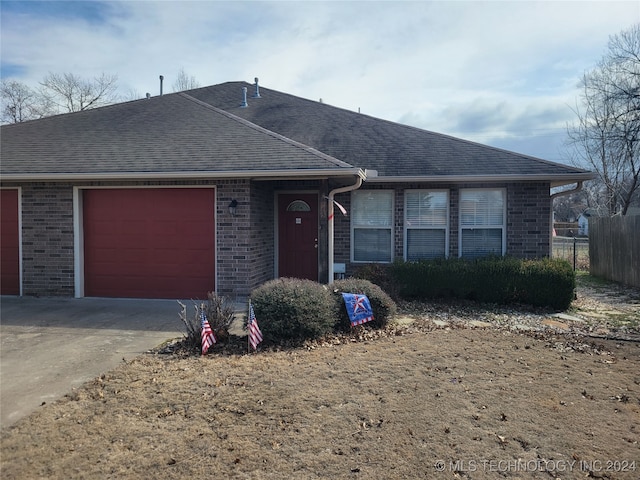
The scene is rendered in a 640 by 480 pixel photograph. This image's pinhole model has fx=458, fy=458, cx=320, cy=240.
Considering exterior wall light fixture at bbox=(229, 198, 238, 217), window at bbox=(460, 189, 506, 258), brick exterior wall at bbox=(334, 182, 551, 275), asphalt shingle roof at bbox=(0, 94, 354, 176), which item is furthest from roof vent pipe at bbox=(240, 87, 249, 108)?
window at bbox=(460, 189, 506, 258)

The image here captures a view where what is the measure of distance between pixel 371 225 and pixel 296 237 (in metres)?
1.80

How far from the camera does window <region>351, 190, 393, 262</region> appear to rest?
34.3 feet

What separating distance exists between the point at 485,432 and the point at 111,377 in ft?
12.3

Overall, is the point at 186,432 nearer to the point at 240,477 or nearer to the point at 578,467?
the point at 240,477

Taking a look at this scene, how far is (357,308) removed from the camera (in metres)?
6.70

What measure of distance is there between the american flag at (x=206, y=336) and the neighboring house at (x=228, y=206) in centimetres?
321

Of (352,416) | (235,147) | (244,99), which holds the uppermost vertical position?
(244,99)

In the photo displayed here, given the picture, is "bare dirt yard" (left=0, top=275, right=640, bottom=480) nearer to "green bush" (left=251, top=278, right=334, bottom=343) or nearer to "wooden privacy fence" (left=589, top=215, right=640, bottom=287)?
"green bush" (left=251, top=278, right=334, bottom=343)

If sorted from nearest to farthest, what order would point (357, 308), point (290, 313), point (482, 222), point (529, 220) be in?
point (290, 313) < point (357, 308) < point (529, 220) < point (482, 222)

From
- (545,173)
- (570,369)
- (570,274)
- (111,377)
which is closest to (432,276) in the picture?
(570,274)

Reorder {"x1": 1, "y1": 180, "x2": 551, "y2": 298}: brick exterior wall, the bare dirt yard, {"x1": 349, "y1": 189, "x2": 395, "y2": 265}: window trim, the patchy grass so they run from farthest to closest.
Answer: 1. {"x1": 349, "y1": 189, "x2": 395, "y2": 265}: window trim
2. {"x1": 1, "y1": 180, "x2": 551, "y2": 298}: brick exterior wall
3. the patchy grass
4. the bare dirt yard

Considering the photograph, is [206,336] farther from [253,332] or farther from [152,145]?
[152,145]

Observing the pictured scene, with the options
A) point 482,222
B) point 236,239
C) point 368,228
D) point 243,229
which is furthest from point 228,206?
point 482,222

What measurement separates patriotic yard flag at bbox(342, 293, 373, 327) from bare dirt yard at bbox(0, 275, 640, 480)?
0.42 meters
